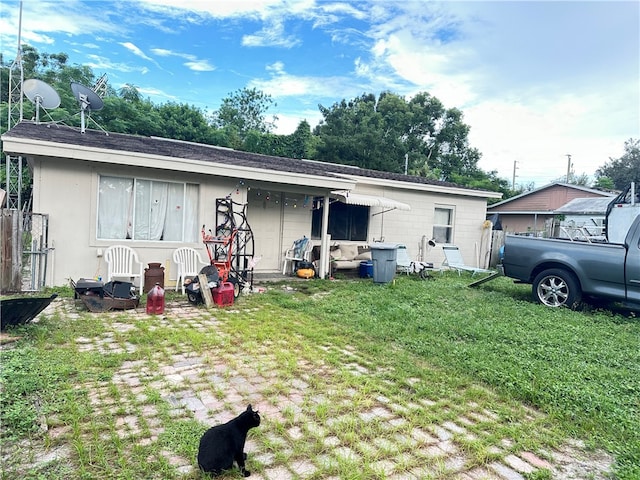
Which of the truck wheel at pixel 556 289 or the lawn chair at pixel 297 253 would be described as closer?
the truck wheel at pixel 556 289

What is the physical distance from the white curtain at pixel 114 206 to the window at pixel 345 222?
4.85 metres

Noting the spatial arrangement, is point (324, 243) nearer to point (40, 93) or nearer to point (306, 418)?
point (306, 418)

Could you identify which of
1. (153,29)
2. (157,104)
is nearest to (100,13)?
(153,29)

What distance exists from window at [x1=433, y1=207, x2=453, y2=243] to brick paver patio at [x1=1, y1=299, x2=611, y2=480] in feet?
30.7

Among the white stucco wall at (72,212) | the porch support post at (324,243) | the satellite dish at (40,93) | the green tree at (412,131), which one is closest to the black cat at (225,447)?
the white stucco wall at (72,212)

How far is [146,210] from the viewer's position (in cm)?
746

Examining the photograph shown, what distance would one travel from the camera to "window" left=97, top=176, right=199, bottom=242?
7.15 metres

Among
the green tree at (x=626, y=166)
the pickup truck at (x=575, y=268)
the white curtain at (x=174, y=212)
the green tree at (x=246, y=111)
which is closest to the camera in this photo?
the pickup truck at (x=575, y=268)

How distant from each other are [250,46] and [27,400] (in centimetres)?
2146

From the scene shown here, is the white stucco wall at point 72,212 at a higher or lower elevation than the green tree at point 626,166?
lower

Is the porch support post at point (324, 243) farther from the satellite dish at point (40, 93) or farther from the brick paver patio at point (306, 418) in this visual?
the satellite dish at point (40, 93)

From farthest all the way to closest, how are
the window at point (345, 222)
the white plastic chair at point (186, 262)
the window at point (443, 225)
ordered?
the window at point (443, 225)
the window at point (345, 222)
the white plastic chair at point (186, 262)

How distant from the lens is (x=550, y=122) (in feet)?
61.5

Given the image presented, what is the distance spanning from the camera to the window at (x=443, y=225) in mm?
12695
